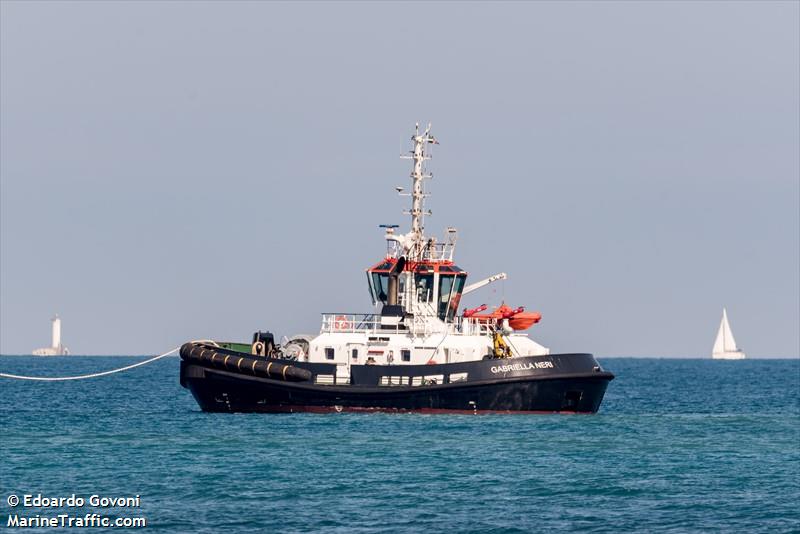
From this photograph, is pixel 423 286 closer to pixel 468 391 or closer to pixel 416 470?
pixel 468 391

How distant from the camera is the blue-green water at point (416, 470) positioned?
28688 millimetres

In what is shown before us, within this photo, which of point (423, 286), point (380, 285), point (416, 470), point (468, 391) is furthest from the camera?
point (380, 285)

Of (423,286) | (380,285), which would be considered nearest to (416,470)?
(423,286)

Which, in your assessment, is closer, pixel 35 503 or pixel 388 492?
pixel 35 503

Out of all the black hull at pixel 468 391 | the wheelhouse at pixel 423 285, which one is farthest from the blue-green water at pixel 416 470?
the wheelhouse at pixel 423 285

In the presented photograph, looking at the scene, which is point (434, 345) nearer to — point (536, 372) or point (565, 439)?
point (536, 372)

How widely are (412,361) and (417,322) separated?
5.55 feet

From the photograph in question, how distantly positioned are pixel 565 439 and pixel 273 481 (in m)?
12.3

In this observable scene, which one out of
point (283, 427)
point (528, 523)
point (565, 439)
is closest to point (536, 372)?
point (565, 439)

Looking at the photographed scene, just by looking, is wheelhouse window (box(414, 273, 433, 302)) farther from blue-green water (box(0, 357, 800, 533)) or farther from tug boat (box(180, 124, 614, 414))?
blue-green water (box(0, 357, 800, 533))

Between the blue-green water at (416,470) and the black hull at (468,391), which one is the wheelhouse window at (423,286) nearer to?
the black hull at (468,391)

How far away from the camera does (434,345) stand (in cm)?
4991

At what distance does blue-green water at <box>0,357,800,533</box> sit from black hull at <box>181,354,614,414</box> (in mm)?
721

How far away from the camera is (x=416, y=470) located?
3528cm
